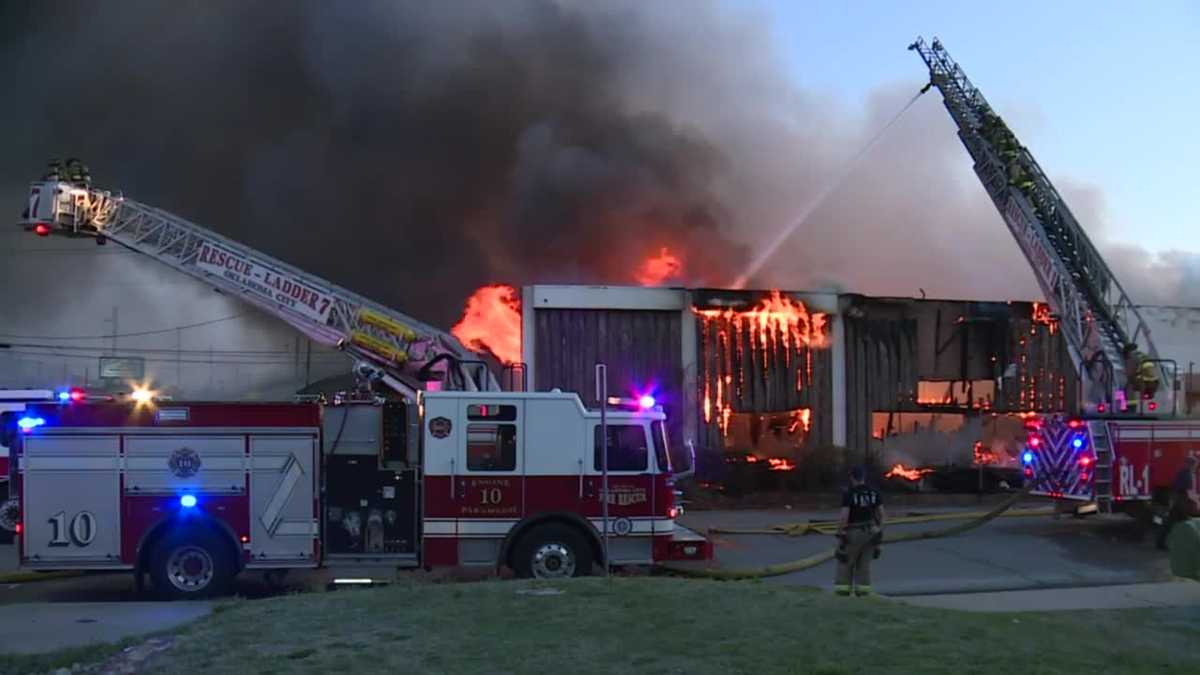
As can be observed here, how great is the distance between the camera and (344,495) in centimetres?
1099

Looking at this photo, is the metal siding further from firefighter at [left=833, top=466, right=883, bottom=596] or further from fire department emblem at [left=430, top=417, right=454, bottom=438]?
firefighter at [left=833, top=466, right=883, bottom=596]

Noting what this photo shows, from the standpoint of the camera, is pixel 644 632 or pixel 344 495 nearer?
pixel 644 632

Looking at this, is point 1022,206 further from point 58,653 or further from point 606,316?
point 58,653

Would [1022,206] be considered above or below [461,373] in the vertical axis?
above

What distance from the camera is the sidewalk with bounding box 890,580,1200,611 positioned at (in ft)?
32.5

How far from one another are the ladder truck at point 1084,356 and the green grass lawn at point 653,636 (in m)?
7.19

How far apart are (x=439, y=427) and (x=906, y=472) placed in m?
15.1

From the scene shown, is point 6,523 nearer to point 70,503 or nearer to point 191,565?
point 70,503

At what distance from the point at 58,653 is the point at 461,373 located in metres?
9.51

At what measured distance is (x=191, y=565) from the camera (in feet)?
35.4

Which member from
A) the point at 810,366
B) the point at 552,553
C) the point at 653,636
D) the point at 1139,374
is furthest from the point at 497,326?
the point at 653,636

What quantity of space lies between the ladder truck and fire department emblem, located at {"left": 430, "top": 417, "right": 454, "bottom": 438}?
9.51m

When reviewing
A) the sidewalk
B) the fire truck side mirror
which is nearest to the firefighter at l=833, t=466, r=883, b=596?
the sidewalk

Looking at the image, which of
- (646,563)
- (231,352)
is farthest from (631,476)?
(231,352)
